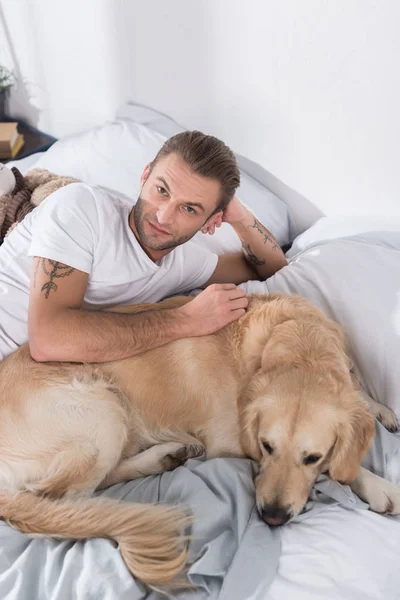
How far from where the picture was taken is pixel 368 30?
1.91 m

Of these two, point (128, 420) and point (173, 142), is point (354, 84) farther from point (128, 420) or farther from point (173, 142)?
point (128, 420)

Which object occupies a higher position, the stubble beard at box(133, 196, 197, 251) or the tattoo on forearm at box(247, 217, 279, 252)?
the stubble beard at box(133, 196, 197, 251)

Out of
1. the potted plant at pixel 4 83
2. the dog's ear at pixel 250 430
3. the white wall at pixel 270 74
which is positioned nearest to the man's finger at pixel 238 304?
the dog's ear at pixel 250 430

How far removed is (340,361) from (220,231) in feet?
3.30

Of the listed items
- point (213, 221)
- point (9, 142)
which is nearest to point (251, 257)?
point (213, 221)

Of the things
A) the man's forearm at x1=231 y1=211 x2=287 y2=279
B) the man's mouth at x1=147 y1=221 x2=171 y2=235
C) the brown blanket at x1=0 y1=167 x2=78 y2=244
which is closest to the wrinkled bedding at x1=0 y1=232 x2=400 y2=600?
the man's forearm at x1=231 y1=211 x2=287 y2=279

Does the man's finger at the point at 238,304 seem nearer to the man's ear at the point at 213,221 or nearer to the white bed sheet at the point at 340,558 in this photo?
the man's ear at the point at 213,221

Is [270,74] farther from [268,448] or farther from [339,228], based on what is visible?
[268,448]

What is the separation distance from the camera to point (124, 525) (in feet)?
4.33

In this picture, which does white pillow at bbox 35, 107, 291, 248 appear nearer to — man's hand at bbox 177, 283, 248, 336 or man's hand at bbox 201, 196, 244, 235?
man's hand at bbox 201, 196, 244, 235

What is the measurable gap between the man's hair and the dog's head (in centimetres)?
65

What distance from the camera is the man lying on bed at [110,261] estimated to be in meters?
1.69

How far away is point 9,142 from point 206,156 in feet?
6.85

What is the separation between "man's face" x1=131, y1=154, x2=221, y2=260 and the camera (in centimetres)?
Result: 173
